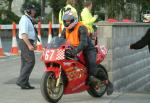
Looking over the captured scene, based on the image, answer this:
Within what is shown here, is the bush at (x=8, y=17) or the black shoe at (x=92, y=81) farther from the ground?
the black shoe at (x=92, y=81)

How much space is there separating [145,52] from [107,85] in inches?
264

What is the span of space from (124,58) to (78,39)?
3.96m

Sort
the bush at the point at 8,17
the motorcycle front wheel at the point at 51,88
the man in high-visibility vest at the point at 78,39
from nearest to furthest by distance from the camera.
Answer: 1. the motorcycle front wheel at the point at 51,88
2. the man in high-visibility vest at the point at 78,39
3. the bush at the point at 8,17

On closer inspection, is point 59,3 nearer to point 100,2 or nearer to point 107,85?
point 100,2

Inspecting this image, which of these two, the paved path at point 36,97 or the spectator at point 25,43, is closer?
the paved path at point 36,97

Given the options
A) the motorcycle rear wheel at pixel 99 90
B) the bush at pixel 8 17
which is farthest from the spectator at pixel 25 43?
the bush at pixel 8 17

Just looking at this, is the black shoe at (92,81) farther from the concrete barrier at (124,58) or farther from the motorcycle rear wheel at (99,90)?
the concrete barrier at (124,58)

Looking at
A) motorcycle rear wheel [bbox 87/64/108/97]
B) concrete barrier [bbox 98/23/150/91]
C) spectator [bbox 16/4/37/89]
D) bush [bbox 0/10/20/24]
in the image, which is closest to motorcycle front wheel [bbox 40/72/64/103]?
motorcycle rear wheel [bbox 87/64/108/97]

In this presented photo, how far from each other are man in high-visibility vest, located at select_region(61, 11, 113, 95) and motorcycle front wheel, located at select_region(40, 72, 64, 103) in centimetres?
46

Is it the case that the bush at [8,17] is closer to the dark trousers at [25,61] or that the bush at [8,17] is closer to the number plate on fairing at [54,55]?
the dark trousers at [25,61]

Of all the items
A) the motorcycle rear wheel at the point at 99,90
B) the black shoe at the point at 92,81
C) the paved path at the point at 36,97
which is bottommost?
the paved path at the point at 36,97

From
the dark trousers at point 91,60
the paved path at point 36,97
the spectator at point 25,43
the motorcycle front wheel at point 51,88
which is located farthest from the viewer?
the spectator at point 25,43

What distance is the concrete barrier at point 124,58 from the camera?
12.0m

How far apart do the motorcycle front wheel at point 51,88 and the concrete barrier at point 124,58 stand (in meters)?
2.72
